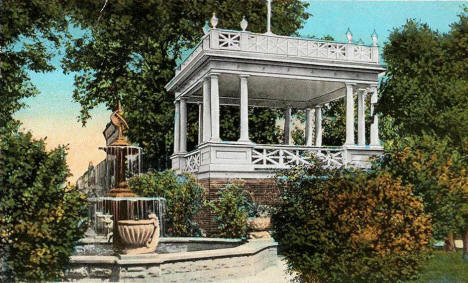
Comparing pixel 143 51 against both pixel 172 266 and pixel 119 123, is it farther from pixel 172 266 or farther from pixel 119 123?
pixel 172 266

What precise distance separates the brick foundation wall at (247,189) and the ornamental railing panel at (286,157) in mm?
716

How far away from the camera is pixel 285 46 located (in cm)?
Result: 1948

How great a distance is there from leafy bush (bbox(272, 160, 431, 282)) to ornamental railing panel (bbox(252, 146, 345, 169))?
7.92m

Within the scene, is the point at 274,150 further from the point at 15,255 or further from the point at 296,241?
the point at 15,255

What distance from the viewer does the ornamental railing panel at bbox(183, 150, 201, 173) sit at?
1974 centimetres

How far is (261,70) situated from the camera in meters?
19.2

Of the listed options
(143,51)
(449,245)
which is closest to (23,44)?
(143,51)

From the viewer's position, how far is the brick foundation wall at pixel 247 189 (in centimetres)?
1716

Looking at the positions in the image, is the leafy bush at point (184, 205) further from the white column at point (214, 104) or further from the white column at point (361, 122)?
the white column at point (361, 122)

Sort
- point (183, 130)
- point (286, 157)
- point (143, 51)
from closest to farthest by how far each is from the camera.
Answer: point (286, 157)
point (183, 130)
point (143, 51)

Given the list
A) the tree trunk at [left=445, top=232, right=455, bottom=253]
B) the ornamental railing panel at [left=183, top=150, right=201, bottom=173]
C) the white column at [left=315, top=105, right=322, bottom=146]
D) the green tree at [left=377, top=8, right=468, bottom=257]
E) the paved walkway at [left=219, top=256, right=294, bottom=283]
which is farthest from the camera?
the white column at [left=315, top=105, right=322, bottom=146]

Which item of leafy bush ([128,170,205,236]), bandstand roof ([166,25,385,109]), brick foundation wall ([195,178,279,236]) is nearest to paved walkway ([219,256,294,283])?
brick foundation wall ([195,178,279,236])

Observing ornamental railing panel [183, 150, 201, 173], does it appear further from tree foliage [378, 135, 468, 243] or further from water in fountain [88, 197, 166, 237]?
tree foliage [378, 135, 468, 243]

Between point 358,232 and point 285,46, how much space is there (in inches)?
436
